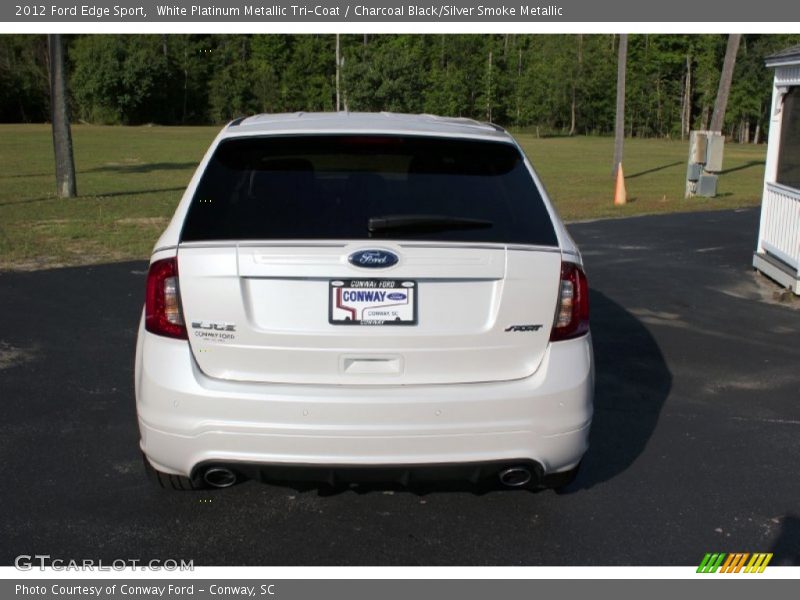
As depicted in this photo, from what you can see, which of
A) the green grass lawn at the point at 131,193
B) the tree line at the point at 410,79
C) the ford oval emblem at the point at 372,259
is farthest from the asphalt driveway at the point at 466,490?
the tree line at the point at 410,79

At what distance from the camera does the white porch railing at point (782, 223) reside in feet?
33.7

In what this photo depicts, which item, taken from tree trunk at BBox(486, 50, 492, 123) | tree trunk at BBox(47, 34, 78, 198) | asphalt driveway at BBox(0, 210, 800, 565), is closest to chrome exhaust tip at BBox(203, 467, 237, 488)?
asphalt driveway at BBox(0, 210, 800, 565)

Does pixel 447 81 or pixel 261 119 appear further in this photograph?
pixel 447 81

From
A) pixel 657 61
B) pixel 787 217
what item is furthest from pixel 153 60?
pixel 787 217

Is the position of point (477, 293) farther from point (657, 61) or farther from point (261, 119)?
point (657, 61)

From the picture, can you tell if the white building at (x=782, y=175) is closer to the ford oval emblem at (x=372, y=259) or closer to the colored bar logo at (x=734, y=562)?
the colored bar logo at (x=734, y=562)

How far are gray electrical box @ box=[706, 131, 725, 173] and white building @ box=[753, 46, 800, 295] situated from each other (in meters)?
10.2

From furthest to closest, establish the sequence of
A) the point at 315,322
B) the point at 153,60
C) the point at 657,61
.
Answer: the point at 153,60 < the point at 657,61 < the point at 315,322

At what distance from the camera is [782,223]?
10844 millimetres

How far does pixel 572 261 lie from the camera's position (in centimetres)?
386

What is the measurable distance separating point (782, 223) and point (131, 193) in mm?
16216

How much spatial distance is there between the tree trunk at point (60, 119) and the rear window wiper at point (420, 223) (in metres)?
17.8

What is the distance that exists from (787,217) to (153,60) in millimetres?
86227
